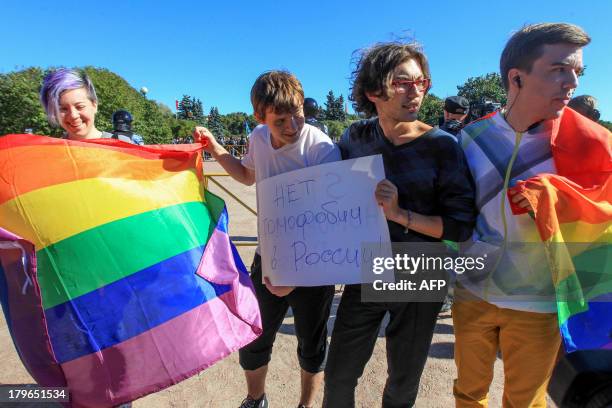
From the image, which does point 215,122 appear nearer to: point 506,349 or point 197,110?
point 197,110

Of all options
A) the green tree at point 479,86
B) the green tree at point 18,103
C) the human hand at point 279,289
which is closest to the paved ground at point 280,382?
the human hand at point 279,289

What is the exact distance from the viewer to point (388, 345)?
1.59m

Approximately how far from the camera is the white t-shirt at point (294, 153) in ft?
5.35

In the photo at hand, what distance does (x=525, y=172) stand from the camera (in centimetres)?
133

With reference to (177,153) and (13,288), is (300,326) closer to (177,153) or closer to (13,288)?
(177,153)

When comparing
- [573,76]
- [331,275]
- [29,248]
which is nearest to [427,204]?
[331,275]

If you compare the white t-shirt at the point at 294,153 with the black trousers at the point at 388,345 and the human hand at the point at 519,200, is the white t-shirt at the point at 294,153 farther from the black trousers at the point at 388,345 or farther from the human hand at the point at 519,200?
the human hand at the point at 519,200

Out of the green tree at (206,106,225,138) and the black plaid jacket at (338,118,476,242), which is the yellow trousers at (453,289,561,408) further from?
the green tree at (206,106,225,138)

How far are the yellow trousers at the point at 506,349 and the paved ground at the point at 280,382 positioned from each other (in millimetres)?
912

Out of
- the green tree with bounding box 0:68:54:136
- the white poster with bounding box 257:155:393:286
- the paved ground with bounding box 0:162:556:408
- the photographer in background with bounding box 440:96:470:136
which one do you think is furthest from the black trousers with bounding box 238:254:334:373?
the green tree with bounding box 0:68:54:136

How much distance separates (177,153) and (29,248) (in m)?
0.69

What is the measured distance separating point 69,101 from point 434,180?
1.78 metres

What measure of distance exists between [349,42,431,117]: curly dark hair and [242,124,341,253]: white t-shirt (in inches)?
11.8

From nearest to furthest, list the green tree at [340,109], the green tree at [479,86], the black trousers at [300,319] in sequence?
the black trousers at [300,319] → the green tree at [479,86] → the green tree at [340,109]
